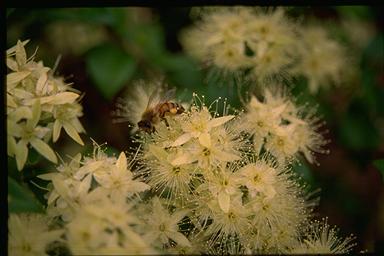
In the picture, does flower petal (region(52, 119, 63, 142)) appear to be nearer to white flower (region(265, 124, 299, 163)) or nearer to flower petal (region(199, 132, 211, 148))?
flower petal (region(199, 132, 211, 148))

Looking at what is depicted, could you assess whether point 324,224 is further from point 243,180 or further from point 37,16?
point 37,16

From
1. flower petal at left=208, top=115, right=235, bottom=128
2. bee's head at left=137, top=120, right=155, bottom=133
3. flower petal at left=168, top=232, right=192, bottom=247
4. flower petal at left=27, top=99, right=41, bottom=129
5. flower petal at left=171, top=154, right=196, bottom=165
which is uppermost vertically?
flower petal at left=27, top=99, right=41, bottom=129

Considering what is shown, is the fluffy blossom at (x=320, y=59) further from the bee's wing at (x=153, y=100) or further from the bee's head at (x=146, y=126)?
the bee's head at (x=146, y=126)

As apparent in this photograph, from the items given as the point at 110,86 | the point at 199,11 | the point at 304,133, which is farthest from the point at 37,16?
the point at 304,133

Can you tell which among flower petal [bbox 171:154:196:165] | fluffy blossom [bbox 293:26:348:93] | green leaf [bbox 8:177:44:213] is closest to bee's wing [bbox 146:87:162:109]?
flower petal [bbox 171:154:196:165]

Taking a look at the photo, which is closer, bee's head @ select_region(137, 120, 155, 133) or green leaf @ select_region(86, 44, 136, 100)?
bee's head @ select_region(137, 120, 155, 133)

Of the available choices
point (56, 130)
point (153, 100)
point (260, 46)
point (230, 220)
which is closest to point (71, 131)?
point (56, 130)
